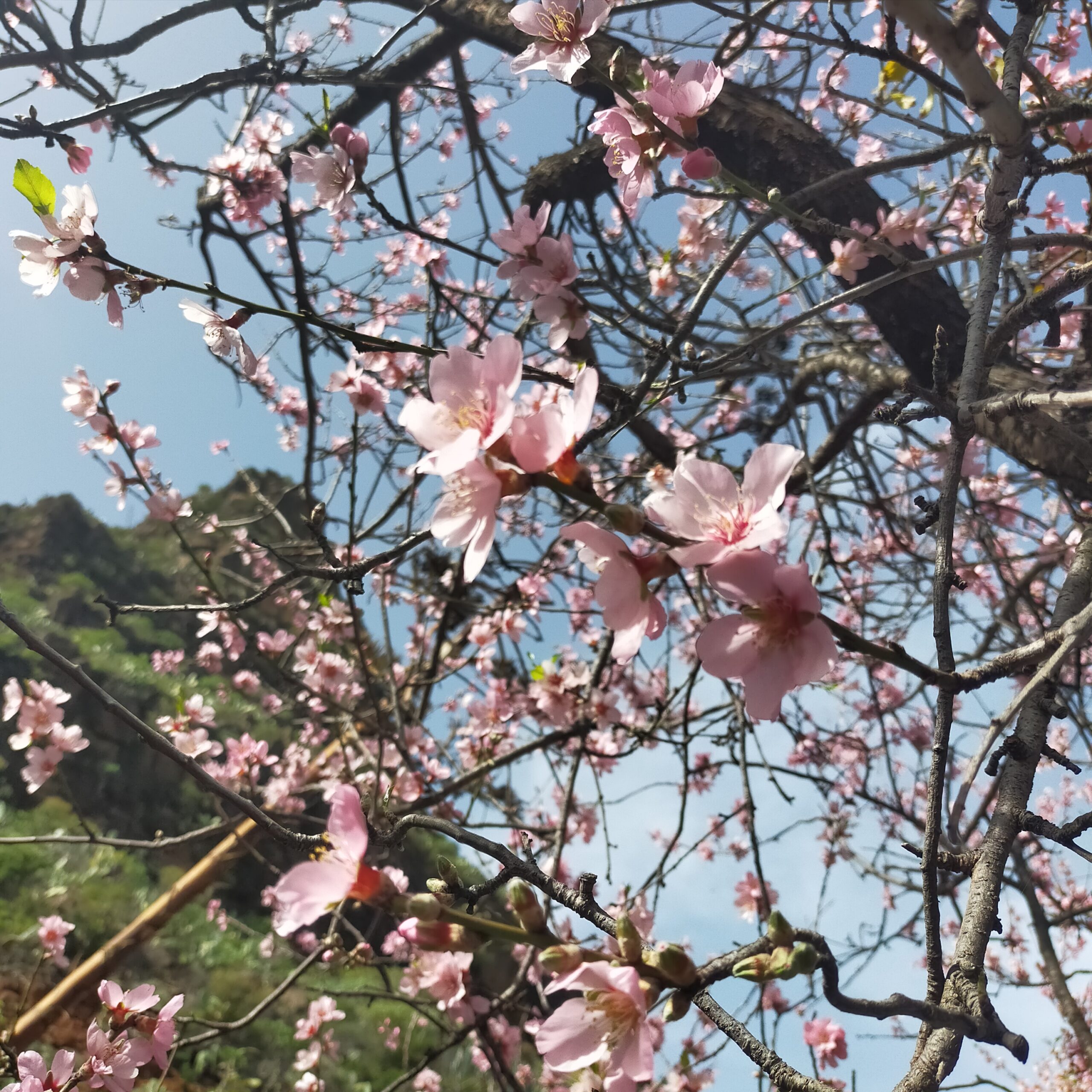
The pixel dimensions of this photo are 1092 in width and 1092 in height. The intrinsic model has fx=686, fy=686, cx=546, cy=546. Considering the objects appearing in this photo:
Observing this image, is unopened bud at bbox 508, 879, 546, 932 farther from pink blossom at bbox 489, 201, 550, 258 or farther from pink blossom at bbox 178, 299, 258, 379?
pink blossom at bbox 489, 201, 550, 258

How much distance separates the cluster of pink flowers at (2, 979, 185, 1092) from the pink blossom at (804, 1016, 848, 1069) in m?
1.99

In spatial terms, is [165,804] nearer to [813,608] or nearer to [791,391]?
[791,391]

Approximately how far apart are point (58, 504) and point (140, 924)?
1407cm

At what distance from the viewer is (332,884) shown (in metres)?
0.50

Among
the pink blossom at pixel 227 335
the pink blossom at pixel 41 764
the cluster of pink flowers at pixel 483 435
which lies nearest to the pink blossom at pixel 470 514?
the cluster of pink flowers at pixel 483 435

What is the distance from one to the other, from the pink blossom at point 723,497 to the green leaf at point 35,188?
1.12 metres

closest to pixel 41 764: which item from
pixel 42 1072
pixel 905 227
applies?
pixel 42 1072

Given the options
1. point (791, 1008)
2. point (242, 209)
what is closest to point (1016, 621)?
point (791, 1008)

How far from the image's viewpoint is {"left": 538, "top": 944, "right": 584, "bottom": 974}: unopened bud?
1.60ft

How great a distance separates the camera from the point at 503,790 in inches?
141

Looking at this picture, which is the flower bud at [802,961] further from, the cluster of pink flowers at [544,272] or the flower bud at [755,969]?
the cluster of pink flowers at [544,272]

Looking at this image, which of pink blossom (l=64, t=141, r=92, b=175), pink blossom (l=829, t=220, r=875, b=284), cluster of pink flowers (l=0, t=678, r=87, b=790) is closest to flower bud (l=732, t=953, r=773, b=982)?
pink blossom (l=829, t=220, r=875, b=284)

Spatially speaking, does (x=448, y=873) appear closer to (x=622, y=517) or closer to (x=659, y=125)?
(x=622, y=517)

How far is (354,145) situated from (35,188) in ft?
2.19
